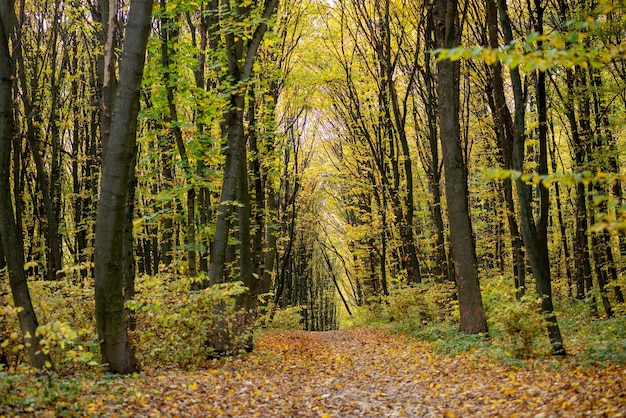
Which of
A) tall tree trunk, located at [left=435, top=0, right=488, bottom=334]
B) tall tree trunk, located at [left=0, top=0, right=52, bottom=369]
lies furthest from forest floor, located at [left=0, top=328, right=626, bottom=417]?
tall tree trunk, located at [left=435, top=0, right=488, bottom=334]

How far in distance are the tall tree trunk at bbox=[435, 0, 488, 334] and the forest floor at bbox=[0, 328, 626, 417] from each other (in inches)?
66.8

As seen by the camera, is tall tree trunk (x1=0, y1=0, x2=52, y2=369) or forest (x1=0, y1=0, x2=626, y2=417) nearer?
forest (x1=0, y1=0, x2=626, y2=417)

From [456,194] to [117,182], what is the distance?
786 cm

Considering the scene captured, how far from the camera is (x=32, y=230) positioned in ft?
64.4

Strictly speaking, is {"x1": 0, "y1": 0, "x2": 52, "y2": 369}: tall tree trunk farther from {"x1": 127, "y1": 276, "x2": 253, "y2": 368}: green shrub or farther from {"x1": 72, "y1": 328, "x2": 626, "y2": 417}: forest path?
{"x1": 127, "y1": 276, "x2": 253, "y2": 368}: green shrub

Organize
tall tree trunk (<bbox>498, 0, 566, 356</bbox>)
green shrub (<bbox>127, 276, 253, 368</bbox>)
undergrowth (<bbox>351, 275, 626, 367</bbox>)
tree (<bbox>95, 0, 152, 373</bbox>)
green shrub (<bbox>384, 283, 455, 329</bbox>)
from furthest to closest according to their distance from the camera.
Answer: green shrub (<bbox>384, 283, 455, 329</bbox>) → green shrub (<bbox>127, 276, 253, 368</bbox>) → tall tree trunk (<bbox>498, 0, 566, 356</bbox>) → undergrowth (<bbox>351, 275, 626, 367</bbox>) → tree (<bbox>95, 0, 152, 373</bbox>)

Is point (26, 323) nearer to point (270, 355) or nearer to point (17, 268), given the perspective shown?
point (17, 268)

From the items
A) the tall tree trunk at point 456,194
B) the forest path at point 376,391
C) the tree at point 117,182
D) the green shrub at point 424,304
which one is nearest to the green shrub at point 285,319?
the green shrub at point 424,304

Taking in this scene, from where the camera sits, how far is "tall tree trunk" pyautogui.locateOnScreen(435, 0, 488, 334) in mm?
11461

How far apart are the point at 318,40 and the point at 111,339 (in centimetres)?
1722

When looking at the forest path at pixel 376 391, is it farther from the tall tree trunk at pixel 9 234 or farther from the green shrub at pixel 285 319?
the green shrub at pixel 285 319

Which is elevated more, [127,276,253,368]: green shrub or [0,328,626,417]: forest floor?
[127,276,253,368]: green shrub

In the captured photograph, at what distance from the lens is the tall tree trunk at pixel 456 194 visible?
37.6 feet

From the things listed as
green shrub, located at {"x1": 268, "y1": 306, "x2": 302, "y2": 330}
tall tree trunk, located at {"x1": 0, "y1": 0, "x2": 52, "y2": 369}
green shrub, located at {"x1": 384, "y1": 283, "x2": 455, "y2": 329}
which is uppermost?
tall tree trunk, located at {"x1": 0, "y1": 0, "x2": 52, "y2": 369}
